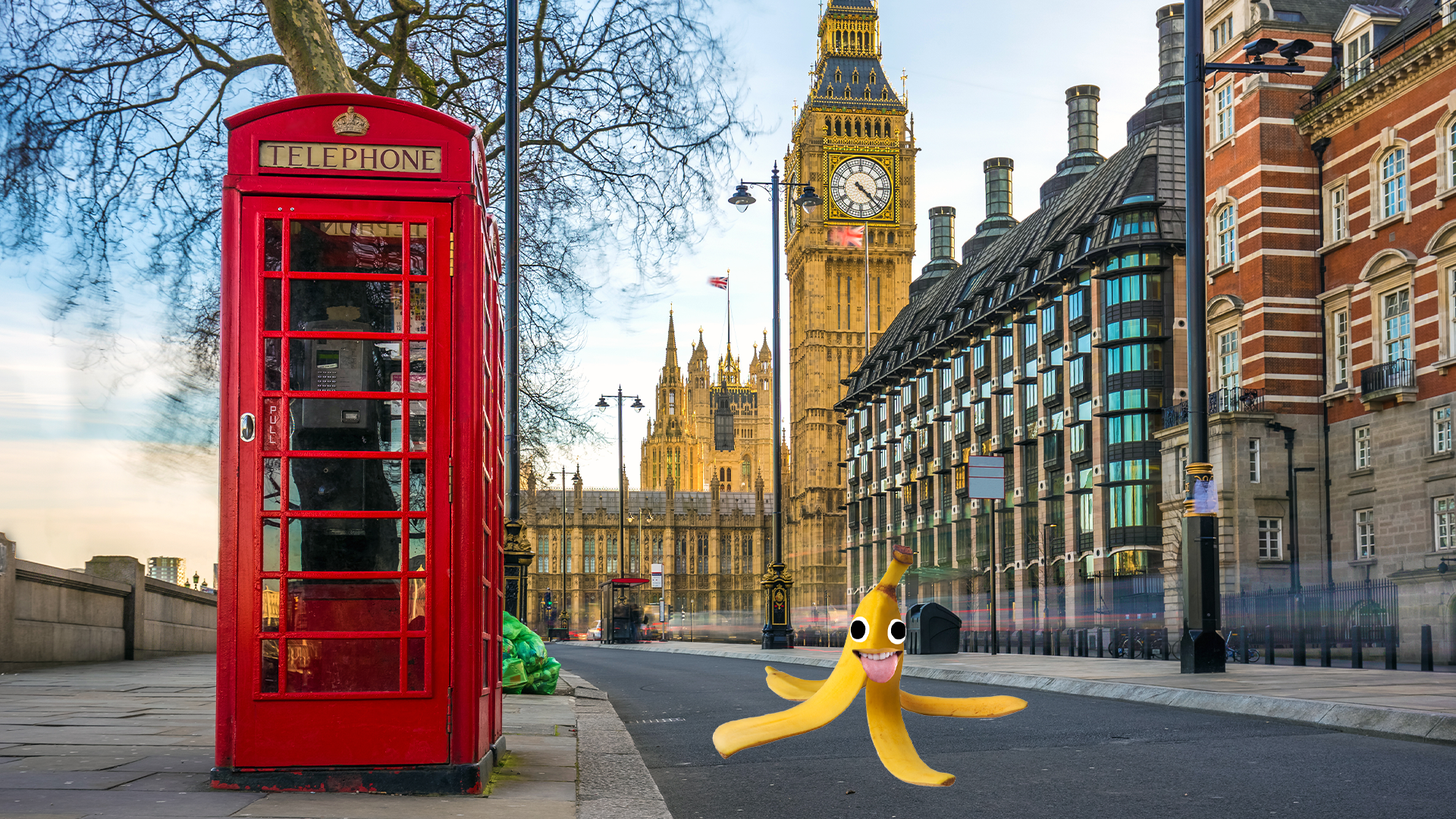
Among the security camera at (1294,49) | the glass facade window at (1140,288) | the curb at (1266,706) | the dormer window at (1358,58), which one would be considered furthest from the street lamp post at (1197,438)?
the glass facade window at (1140,288)

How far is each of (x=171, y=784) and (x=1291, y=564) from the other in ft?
129

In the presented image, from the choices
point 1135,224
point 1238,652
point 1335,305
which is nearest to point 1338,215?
point 1335,305

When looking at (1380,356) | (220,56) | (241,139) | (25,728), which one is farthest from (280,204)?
(1380,356)

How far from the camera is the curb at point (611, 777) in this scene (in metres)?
5.96

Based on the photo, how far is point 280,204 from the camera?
233 inches

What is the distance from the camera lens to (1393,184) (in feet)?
121

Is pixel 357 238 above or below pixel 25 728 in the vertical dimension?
above

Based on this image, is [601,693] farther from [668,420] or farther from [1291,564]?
[668,420]

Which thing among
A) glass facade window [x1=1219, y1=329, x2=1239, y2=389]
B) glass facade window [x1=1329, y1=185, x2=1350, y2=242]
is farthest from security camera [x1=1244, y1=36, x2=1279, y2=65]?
glass facade window [x1=1219, y1=329, x2=1239, y2=389]

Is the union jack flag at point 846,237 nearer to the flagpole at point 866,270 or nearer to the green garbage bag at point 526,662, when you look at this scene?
the flagpole at point 866,270

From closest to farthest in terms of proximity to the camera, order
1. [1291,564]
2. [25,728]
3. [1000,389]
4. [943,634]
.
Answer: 1. [25,728]
2. [943,634]
3. [1291,564]
4. [1000,389]

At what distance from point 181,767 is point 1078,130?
90339mm

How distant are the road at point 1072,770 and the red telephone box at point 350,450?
1.58m

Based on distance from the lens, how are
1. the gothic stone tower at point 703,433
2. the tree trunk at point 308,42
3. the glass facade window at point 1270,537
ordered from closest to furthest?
the tree trunk at point 308,42 < the glass facade window at point 1270,537 < the gothic stone tower at point 703,433
